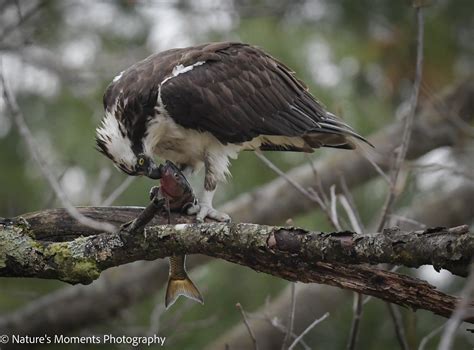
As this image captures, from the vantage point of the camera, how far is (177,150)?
178 inches

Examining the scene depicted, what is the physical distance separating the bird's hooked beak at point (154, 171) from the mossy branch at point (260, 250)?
26cm

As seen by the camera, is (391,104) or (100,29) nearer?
(391,104)

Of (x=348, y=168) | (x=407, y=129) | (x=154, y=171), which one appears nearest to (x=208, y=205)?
(x=154, y=171)

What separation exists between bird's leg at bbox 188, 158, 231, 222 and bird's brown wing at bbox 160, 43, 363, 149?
24 centimetres

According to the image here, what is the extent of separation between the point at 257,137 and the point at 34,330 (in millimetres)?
2605

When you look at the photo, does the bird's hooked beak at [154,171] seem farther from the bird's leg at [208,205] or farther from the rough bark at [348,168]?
the rough bark at [348,168]

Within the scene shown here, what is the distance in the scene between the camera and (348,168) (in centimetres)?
622

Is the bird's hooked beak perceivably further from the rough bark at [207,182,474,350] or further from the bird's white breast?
the rough bark at [207,182,474,350]

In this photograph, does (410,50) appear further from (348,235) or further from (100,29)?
(348,235)

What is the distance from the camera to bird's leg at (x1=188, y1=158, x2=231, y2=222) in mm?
4047

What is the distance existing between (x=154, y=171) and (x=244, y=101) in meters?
0.81

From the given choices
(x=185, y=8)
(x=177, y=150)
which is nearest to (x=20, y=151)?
(x=185, y=8)

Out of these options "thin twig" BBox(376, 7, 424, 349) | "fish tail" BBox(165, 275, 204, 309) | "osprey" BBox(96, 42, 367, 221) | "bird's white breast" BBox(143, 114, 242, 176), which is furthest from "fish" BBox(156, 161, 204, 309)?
"thin twig" BBox(376, 7, 424, 349)

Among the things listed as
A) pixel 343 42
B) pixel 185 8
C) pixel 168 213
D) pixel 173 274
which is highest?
pixel 343 42
